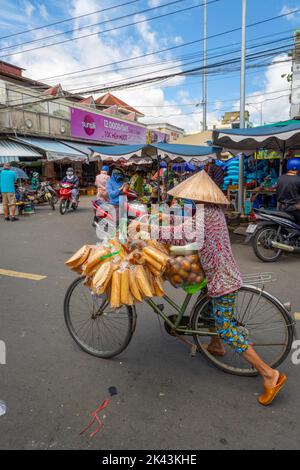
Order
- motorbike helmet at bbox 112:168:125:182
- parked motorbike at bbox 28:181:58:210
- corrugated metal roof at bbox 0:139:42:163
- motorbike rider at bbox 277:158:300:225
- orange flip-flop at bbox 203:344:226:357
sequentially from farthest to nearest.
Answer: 1. corrugated metal roof at bbox 0:139:42:163
2. parked motorbike at bbox 28:181:58:210
3. motorbike helmet at bbox 112:168:125:182
4. motorbike rider at bbox 277:158:300:225
5. orange flip-flop at bbox 203:344:226:357

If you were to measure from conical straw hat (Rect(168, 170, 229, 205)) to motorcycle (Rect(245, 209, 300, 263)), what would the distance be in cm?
377

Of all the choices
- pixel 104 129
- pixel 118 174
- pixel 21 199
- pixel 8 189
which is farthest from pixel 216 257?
pixel 104 129

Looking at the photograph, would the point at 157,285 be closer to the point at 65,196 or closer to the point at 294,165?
the point at 294,165

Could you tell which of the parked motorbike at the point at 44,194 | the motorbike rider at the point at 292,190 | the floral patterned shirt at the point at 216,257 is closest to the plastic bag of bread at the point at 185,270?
the floral patterned shirt at the point at 216,257

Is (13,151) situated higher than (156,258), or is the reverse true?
(13,151)

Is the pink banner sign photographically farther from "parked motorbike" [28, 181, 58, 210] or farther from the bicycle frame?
the bicycle frame

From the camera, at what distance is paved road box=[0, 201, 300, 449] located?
1.95 m

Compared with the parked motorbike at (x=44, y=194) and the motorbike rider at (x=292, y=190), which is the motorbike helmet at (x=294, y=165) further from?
the parked motorbike at (x=44, y=194)

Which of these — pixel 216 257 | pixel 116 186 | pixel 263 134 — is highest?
pixel 263 134

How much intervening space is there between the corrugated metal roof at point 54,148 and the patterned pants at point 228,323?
16.5m

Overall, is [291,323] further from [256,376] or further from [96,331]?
[96,331]

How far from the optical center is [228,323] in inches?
93.5

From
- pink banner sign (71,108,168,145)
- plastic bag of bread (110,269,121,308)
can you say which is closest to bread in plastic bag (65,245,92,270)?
plastic bag of bread (110,269,121,308)

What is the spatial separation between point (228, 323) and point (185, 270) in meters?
0.50
